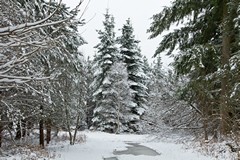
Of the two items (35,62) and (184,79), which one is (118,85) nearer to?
(184,79)

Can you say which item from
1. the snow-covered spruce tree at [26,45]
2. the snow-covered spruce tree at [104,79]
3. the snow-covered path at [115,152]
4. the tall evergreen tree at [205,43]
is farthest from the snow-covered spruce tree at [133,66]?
the snow-covered spruce tree at [26,45]

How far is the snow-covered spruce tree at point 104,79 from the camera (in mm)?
34156

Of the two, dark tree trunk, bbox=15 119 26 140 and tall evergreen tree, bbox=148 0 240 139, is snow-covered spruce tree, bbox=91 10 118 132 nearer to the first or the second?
tall evergreen tree, bbox=148 0 240 139

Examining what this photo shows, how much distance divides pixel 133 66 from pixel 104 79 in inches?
179

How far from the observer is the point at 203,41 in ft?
50.4

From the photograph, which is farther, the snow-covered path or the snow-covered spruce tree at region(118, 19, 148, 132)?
the snow-covered spruce tree at region(118, 19, 148, 132)

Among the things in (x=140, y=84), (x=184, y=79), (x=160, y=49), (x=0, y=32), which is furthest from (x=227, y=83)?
(x=140, y=84)

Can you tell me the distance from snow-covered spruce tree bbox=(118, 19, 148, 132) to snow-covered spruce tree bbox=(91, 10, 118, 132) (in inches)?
72.7

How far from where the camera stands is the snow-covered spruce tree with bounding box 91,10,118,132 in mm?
34156

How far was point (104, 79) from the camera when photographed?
111ft

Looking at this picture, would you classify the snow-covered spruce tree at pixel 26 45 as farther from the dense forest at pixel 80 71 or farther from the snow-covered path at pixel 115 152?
the snow-covered path at pixel 115 152

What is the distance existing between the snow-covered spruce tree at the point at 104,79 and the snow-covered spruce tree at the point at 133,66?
1.85 metres

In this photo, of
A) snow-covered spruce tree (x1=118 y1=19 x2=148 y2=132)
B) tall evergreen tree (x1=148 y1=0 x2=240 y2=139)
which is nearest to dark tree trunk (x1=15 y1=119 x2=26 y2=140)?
tall evergreen tree (x1=148 y1=0 x2=240 y2=139)

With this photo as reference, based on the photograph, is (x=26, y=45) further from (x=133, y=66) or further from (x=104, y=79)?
(x=133, y=66)
